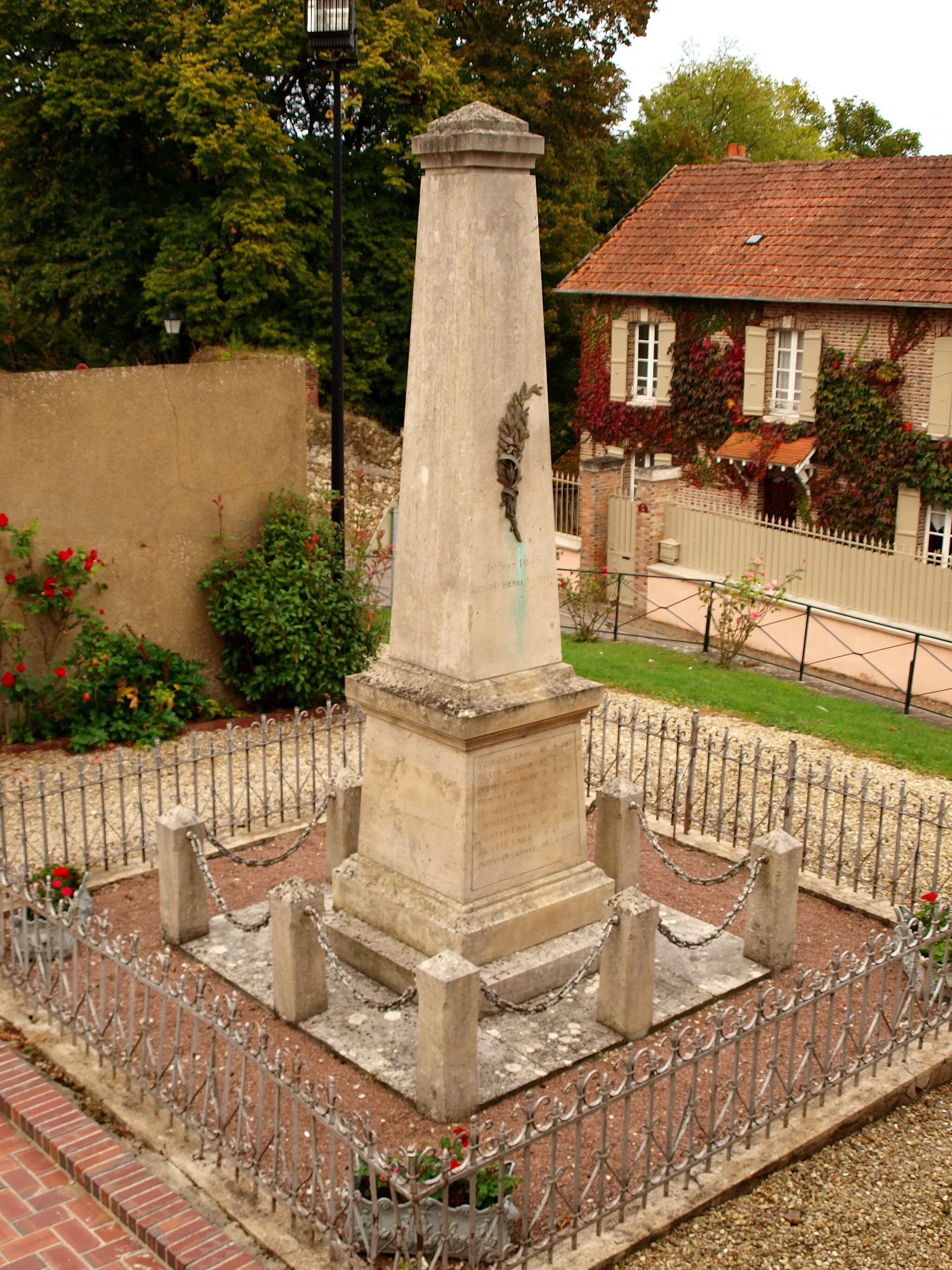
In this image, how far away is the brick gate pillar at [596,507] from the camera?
71.9 ft

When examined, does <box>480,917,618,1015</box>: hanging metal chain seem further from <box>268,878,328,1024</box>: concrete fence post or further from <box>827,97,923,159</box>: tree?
<box>827,97,923,159</box>: tree

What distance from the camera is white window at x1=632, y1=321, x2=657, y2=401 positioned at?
85.7 feet

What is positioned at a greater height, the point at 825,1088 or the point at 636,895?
the point at 636,895

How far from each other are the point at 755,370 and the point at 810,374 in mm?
1166

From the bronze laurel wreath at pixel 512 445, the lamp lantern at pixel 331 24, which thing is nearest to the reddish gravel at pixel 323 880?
the bronze laurel wreath at pixel 512 445

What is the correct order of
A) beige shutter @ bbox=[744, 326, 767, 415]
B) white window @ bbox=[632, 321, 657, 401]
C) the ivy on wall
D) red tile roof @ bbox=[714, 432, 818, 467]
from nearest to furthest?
the ivy on wall → red tile roof @ bbox=[714, 432, 818, 467] → beige shutter @ bbox=[744, 326, 767, 415] → white window @ bbox=[632, 321, 657, 401]

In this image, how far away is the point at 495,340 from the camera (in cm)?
677

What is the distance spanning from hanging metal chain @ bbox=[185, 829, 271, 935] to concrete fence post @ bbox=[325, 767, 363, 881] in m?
0.63

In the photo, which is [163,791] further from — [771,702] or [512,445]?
[771,702]

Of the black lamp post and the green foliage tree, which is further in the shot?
the green foliage tree

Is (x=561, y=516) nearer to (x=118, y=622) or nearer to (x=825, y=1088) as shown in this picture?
(x=118, y=622)

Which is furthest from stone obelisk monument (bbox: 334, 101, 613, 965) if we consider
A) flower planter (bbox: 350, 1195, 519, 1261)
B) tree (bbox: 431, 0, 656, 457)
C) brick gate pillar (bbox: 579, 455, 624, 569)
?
tree (bbox: 431, 0, 656, 457)

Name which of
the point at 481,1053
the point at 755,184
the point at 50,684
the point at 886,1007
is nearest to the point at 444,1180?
the point at 481,1053

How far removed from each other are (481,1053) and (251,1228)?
66.9 inches
